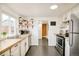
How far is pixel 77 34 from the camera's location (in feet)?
12.4

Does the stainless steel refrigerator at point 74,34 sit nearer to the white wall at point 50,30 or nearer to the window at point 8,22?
the window at point 8,22

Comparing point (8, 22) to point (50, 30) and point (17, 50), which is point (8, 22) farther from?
point (50, 30)

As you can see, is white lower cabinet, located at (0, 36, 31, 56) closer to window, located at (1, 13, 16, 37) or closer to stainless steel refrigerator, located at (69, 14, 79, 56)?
window, located at (1, 13, 16, 37)

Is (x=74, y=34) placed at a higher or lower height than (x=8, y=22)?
lower

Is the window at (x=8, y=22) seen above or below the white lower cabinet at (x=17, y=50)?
above

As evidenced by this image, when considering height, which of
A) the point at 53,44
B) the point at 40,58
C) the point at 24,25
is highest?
the point at 24,25

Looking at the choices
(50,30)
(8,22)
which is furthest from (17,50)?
(50,30)

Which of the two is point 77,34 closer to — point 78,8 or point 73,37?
point 73,37

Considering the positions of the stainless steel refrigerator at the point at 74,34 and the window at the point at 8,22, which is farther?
the window at the point at 8,22

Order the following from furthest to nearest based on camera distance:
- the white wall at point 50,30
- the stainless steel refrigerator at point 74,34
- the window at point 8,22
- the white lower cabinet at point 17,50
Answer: the white wall at point 50,30 → the window at point 8,22 → the stainless steel refrigerator at point 74,34 → the white lower cabinet at point 17,50

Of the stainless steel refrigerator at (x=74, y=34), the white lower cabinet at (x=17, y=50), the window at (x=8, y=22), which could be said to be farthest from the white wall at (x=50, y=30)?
the stainless steel refrigerator at (x=74, y=34)

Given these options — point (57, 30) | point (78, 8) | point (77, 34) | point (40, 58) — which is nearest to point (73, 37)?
point (77, 34)

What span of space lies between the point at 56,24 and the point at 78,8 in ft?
13.5

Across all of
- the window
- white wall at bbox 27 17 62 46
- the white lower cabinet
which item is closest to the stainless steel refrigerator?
the white lower cabinet
